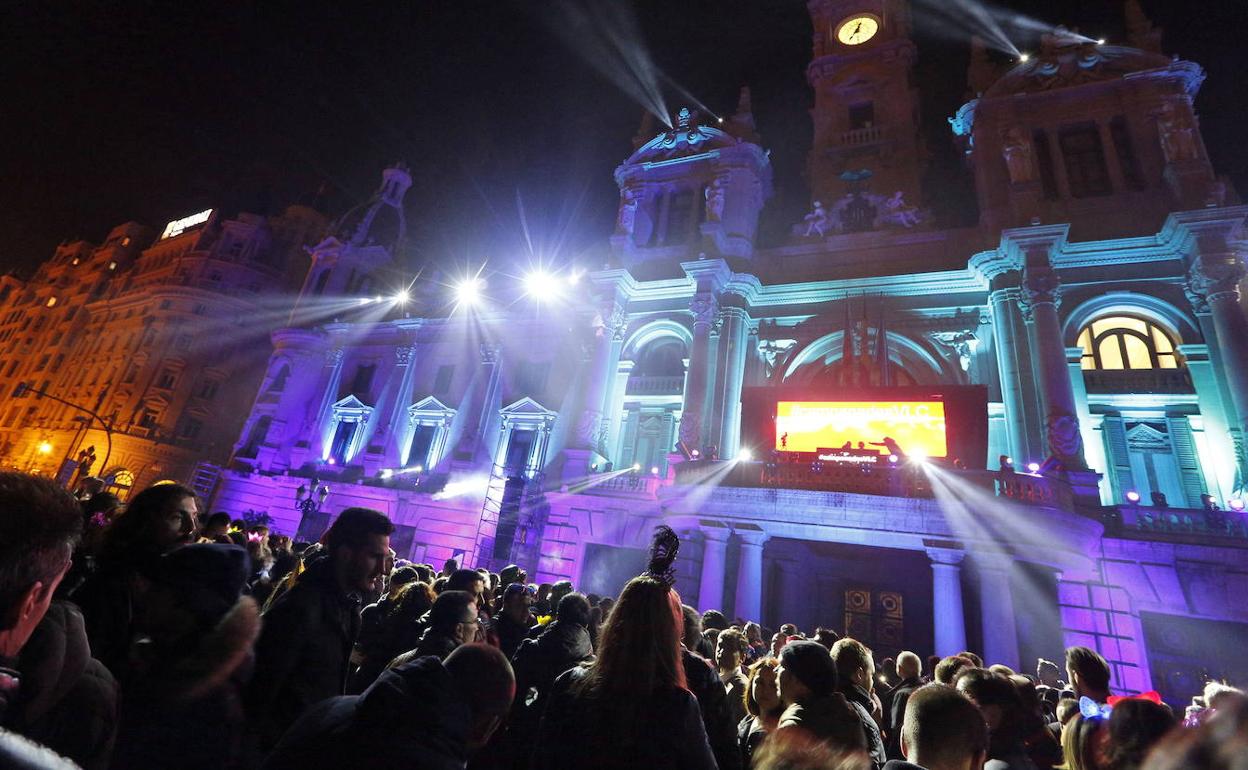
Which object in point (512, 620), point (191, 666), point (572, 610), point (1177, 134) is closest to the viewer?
point (191, 666)

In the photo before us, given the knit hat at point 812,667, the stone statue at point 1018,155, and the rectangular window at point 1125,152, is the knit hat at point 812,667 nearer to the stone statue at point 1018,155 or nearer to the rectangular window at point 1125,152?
Answer: the stone statue at point 1018,155

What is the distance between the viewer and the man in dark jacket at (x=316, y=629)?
2727 mm

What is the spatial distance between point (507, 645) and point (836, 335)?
19.3 meters

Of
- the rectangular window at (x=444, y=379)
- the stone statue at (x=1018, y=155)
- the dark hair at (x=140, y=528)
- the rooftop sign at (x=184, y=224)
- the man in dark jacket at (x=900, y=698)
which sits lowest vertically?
the man in dark jacket at (x=900, y=698)

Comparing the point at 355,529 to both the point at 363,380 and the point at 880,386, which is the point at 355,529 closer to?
the point at 880,386

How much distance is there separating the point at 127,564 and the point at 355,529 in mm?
1063

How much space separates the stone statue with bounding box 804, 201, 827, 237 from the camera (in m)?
23.9

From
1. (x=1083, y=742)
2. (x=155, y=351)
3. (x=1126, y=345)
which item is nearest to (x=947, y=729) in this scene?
(x=1083, y=742)

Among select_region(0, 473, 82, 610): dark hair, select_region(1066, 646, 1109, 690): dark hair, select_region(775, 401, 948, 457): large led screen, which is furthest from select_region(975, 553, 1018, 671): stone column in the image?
select_region(0, 473, 82, 610): dark hair

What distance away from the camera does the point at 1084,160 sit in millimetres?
21047

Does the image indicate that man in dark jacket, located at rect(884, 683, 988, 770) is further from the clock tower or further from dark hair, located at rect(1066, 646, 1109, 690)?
the clock tower

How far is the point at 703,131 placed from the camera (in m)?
26.7

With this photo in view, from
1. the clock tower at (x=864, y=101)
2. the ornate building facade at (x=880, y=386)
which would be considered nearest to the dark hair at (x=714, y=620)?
the ornate building facade at (x=880, y=386)

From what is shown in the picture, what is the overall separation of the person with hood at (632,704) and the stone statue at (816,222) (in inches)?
937
